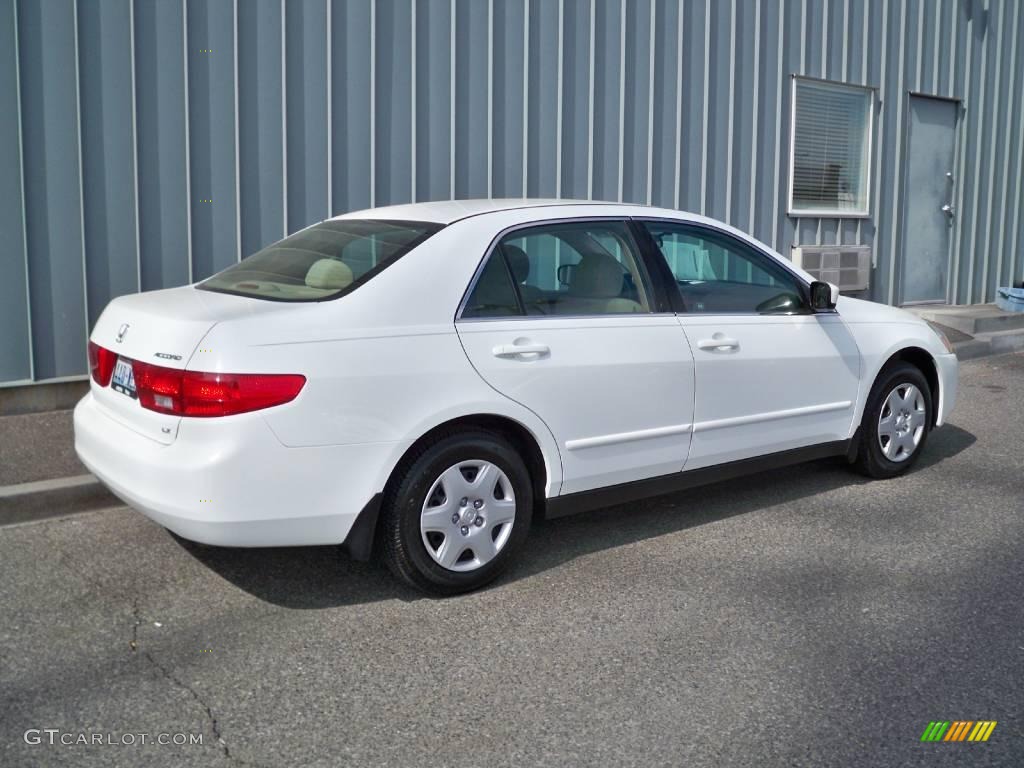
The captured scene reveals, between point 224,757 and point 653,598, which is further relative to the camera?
point 653,598

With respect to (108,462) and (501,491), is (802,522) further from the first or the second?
(108,462)

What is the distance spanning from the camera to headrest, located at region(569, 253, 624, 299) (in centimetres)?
463

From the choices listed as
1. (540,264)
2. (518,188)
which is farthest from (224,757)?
(518,188)

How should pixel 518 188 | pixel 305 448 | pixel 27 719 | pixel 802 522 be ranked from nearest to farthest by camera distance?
pixel 27 719
pixel 305 448
pixel 802 522
pixel 518 188

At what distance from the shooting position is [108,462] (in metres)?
4.04

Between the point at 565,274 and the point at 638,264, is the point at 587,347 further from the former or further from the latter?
the point at 638,264

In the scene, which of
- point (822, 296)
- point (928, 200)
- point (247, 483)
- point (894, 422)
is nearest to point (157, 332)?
point (247, 483)

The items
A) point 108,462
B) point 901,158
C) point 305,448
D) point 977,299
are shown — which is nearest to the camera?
point 305,448

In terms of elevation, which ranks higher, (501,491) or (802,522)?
(501,491)

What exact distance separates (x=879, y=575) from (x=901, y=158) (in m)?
9.20

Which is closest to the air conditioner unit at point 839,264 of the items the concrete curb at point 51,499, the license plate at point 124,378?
the concrete curb at point 51,499

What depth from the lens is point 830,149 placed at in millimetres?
11727

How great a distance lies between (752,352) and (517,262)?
4.25 feet

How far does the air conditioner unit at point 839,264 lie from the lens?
11.3 meters
